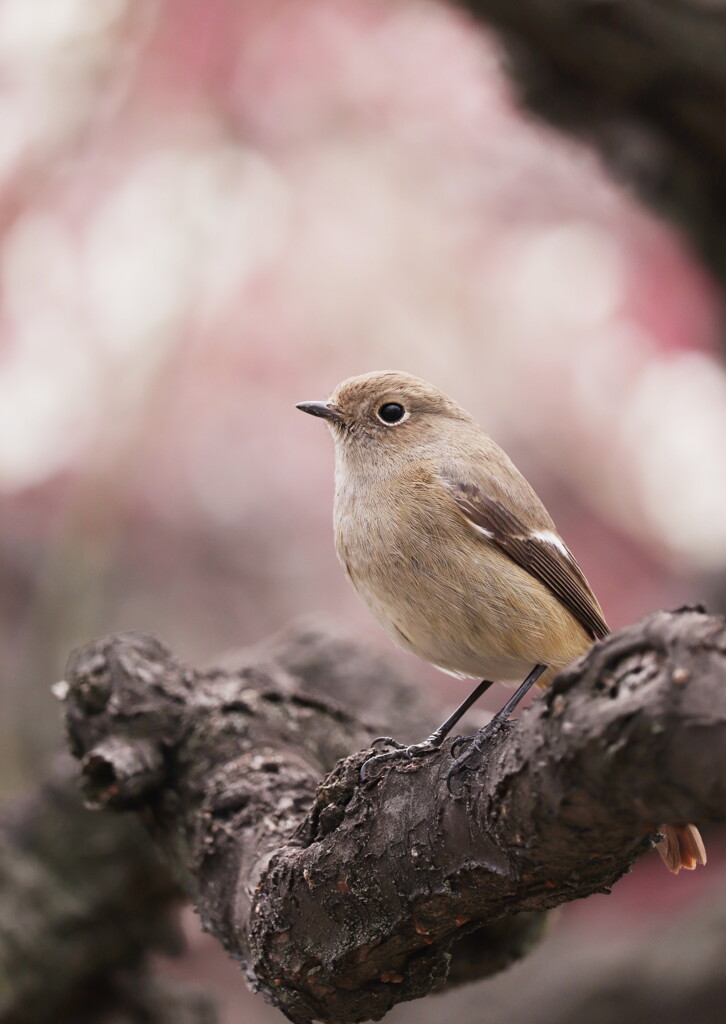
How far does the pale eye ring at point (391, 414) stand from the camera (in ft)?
8.80

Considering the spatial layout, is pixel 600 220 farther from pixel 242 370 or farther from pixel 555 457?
pixel 242 370

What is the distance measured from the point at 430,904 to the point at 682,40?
3169 mm

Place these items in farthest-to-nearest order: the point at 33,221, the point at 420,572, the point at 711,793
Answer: the point at 33,221, the point at 420,572, the point at 711,793

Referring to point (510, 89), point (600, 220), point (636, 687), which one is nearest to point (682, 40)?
point (510, 89)

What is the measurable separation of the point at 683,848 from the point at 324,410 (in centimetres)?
146

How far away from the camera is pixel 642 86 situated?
12.0 ft

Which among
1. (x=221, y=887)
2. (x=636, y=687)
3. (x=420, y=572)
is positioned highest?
(x=420, y=572)

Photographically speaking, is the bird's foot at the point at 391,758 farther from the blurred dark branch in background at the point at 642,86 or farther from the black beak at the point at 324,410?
the blurred dark branch in background at the point at 642,86

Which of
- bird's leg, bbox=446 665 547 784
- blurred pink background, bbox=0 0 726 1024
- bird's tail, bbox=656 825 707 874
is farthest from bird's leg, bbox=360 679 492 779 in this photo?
blurred pink background, bbox=0 0 726 1024

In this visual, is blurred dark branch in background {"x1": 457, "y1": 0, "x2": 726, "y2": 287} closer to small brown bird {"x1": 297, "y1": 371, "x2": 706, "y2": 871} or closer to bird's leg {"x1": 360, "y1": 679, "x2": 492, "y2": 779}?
small brown bird {"x1": 297, "y1": 371, "x2": 706, "y2": 871}

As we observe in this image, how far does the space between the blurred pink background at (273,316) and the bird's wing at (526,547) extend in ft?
7.87

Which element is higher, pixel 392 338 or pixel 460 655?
pixel 392 338

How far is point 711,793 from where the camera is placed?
1127mm

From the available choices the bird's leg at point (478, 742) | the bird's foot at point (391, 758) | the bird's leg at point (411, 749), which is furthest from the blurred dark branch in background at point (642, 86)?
the bird's foot at point (391, 758)
